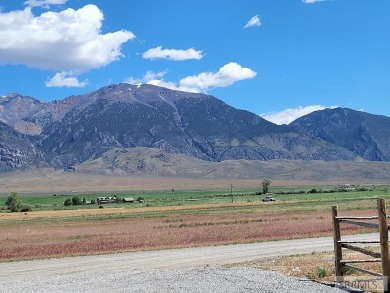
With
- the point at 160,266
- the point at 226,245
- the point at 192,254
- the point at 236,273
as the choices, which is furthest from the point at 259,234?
the point at 236,273

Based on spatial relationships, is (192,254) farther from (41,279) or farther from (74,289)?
(74,289)

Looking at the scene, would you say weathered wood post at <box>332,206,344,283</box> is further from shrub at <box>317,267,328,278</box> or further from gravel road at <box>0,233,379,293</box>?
gravel road at <box>0,233,379,293</box>

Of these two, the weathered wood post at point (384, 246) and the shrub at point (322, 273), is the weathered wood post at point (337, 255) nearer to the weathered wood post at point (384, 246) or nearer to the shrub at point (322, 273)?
the shrub at point (322, 273)

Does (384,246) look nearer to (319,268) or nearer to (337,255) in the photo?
(337,255)

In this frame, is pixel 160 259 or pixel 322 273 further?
pixel 160 259

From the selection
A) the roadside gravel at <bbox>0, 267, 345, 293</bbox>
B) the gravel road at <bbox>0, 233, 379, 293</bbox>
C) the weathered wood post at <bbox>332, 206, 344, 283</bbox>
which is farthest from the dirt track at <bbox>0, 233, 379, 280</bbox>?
the weathered wood post at <bbox>332, 206, 344, 283</bbox>

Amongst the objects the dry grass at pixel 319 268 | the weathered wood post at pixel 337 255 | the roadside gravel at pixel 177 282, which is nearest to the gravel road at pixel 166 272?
the roadside gravel at pixel 177 282

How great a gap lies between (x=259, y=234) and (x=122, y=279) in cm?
2377

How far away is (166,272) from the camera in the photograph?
22.0 meters

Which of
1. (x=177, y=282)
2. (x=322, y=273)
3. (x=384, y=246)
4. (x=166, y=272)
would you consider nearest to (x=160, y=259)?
(x=166, y=272)

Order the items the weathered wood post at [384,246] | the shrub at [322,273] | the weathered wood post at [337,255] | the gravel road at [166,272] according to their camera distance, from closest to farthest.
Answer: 1. the weathered wood post at [384,246]
2. the gravel road at [166,272]
3. the weathered wood post at [337,255]
4. the shrub at [322,273]

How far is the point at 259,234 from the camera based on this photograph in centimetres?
4325

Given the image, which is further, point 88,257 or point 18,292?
point 88,257

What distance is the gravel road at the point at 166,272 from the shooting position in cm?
1839
